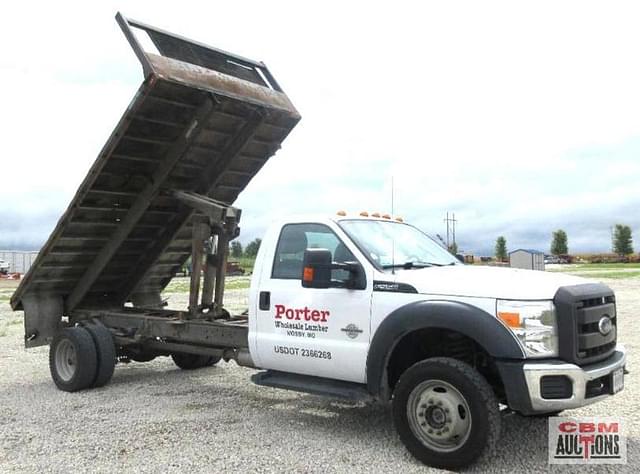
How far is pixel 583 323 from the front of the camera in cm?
500

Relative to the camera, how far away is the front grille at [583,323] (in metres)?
4.88

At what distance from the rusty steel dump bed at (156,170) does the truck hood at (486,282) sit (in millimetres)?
3254

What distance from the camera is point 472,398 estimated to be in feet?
16.2

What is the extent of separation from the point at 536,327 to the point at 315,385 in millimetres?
2097

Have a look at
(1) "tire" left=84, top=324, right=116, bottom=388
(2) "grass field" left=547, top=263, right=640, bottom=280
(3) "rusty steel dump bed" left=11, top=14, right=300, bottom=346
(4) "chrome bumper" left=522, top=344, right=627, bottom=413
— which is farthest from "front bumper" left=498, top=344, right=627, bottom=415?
(2) "grass field" left=547, top=263, right=640, bottom=280

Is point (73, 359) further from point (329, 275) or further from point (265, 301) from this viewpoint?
point (329, 275)

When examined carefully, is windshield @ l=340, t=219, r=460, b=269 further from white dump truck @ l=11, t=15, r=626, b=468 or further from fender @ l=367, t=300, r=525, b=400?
fender @ l=367, t=300, r=525, b=400

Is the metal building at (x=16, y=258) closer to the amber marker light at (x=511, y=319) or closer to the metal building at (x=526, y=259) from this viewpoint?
the metal building at (x=526, y=259)

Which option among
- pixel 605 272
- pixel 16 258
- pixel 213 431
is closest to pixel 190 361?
pixel 213 431

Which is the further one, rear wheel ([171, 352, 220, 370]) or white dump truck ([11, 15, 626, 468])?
rear wheel ([171, 352, 220, 370])

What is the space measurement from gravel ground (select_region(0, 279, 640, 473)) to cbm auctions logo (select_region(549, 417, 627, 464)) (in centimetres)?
10

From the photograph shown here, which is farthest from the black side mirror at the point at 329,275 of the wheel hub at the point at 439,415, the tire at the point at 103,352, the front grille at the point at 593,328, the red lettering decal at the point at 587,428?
the tire at the point at 103,352

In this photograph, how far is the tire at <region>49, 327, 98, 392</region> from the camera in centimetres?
817

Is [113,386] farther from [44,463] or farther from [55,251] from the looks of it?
[44,463]
